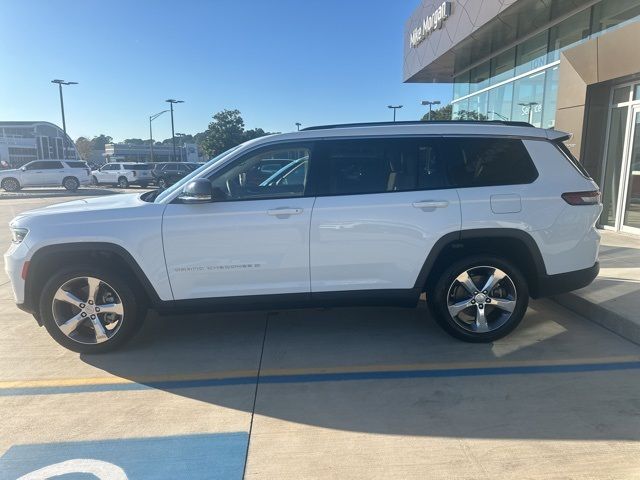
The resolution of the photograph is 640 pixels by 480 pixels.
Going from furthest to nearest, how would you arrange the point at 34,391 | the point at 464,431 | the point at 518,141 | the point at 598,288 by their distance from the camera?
the point at 598,288 → the point at 518,141 → the point at 34,391 → the point at 464,431

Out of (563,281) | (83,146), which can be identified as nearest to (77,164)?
(563,281)

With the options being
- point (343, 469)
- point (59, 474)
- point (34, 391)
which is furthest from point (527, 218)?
point (34, 391)

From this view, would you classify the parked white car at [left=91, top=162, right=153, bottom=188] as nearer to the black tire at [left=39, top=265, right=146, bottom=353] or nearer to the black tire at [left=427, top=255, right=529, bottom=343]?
the black tire at [left=39, top=265, right=146, bottom=353]

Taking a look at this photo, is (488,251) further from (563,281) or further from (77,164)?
(77,164)

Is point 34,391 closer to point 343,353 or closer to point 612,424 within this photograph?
point 343,353

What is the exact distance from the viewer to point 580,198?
399 cm

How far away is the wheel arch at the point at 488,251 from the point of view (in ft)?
12.8

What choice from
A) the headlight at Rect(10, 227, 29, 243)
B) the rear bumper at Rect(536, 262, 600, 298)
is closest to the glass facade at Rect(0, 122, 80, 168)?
the headlight at Rect(10, 227, 29, 243)

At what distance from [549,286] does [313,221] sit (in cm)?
219

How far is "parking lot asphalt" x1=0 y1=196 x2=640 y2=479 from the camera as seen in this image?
261 centimetres

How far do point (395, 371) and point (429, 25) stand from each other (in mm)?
15250

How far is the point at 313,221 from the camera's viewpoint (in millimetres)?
3805

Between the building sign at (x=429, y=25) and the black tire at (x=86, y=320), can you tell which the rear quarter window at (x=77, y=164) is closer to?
the building sign at (x=429, y=25)

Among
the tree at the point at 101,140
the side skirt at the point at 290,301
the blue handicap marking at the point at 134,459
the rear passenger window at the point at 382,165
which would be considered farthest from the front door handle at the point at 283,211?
the tree at the point at 101,140
